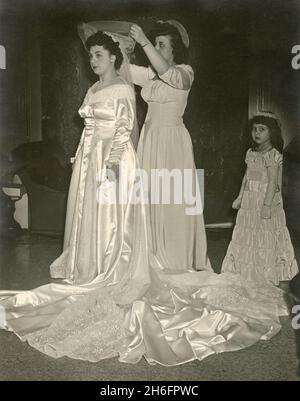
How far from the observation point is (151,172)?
8.18ft

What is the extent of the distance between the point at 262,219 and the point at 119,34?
3.96 feet

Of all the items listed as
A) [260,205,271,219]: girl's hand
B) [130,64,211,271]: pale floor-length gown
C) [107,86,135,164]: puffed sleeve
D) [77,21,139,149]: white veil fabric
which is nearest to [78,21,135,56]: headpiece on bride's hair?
[77,21,139,149]: white veil fabric

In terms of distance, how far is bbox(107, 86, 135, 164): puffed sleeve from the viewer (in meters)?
2.40

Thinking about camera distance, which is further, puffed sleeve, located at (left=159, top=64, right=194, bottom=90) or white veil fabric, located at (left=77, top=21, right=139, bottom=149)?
puffed sleeve, located at (left=159, top=64, right=194, bottom=90)

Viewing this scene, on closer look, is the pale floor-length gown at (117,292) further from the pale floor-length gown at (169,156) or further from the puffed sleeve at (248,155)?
the puffed sleeve at (248,155)

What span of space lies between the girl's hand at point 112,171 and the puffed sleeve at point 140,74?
43 centimetres

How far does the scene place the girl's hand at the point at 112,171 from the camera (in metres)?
2.41

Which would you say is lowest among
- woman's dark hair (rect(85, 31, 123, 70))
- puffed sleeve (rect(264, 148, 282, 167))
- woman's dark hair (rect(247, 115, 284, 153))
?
puffed sleeve (rect(264, 148, 282, 167))

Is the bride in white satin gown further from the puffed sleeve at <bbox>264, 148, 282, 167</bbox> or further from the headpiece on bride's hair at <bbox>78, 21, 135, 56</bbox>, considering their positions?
the puffed sleeve at <bbox>264, 148, 282, 167</bbox>

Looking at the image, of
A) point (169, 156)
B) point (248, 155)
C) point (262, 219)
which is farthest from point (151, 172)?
point (262, 219)

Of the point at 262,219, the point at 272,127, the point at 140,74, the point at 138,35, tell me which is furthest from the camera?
the point at 262,219

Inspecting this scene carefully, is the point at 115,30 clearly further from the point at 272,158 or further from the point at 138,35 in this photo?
the point at 272,158

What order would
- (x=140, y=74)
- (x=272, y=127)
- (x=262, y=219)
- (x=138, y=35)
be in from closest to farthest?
(x=138, y=35)
(x=140, y=74)
(x=272, y=127)
(x=262, y=219)
